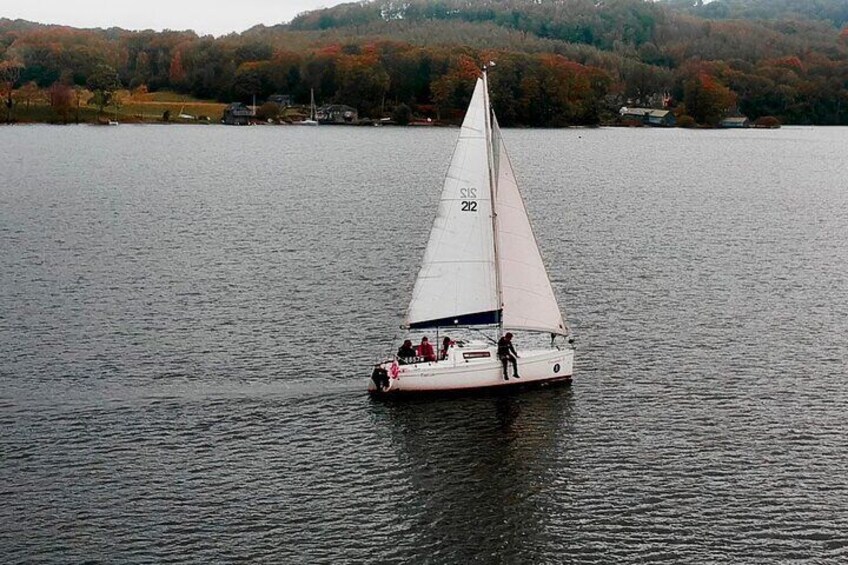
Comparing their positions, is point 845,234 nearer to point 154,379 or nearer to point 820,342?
point 820,342

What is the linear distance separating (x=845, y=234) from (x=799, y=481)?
243 ft

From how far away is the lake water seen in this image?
130 feet

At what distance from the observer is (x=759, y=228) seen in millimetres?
114312

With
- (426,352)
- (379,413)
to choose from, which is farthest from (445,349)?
(379,413)

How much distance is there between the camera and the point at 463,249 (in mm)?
55125

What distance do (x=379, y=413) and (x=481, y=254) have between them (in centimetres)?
1047

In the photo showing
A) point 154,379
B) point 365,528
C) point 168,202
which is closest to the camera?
point 365,528

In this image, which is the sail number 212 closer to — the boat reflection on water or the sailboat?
the sailboat

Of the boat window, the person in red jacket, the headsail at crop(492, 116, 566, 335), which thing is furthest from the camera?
the headsail at crop(492, 116, 566, 335)

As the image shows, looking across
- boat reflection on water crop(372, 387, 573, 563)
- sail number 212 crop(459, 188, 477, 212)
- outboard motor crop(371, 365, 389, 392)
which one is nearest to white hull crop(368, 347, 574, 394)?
outboard motor crop(371, 365, 389, 392)

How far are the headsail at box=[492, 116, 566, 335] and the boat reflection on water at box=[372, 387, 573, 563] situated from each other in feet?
13.6

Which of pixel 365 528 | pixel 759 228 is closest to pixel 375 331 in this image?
pixel 365 528

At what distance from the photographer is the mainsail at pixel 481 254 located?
5391cm

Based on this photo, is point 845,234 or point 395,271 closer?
point 395,271
